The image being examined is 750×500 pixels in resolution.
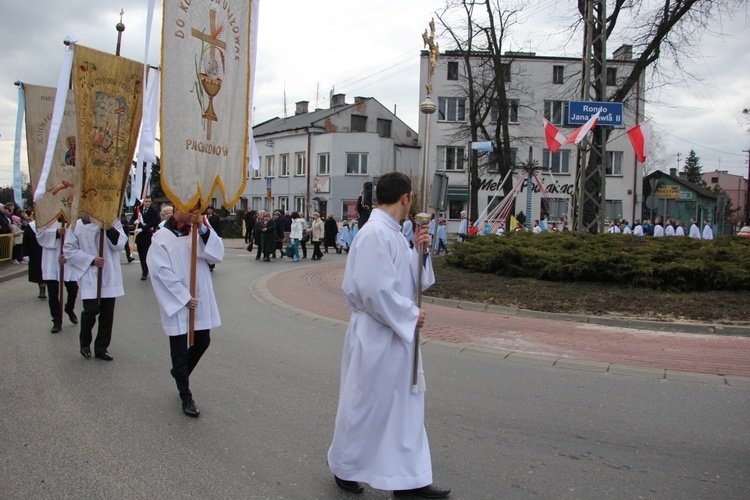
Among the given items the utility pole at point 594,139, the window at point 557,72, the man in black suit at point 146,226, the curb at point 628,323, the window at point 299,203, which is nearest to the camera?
the curb at point 628,323

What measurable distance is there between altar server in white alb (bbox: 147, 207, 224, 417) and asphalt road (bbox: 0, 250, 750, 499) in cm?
44

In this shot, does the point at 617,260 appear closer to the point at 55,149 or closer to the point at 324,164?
the point at 55,149

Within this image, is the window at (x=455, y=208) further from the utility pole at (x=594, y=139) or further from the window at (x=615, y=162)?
the utility pole at (x=594, y=139)

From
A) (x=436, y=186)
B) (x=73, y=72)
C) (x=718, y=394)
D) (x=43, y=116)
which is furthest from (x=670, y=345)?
(x=43, y=116)

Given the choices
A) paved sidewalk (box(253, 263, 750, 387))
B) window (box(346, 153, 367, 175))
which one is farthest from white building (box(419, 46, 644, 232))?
paved sidewalk (box(253, 263, 750, 387))

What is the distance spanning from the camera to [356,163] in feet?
142

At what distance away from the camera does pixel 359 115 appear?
1834 inches

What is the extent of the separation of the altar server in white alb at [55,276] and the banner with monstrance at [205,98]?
3.41 metres

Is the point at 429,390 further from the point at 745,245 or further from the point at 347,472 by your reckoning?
the point at 745,245

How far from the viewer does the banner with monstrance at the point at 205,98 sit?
4.76 m

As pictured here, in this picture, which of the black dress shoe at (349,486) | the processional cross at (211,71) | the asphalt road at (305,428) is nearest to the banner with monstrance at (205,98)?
the processional cross at (211,71)

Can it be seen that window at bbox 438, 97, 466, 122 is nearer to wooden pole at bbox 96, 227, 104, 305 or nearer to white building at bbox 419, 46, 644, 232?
white building at bbox 419, 46, 644, 232

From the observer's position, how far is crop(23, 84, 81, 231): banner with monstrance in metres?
7.28

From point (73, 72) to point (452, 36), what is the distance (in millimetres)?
26252
